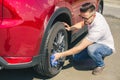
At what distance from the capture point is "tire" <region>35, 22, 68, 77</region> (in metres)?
4.58

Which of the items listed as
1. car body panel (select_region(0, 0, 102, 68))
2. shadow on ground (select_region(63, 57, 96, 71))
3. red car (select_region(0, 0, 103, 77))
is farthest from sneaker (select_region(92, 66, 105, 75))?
car body panel (select_region(0, 0, 102, 68))

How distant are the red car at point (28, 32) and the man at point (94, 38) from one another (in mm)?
336

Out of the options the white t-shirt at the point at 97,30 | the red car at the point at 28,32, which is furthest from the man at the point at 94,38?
the red car at the point at 28,32

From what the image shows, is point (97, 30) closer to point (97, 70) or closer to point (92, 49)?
point (92, 49)

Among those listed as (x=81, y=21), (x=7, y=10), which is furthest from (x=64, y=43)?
(x=7, y=10)

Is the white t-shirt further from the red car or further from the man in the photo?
the red car

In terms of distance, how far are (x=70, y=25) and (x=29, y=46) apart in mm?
1284

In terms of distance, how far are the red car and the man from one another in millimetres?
336

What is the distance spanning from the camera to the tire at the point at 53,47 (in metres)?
4.58

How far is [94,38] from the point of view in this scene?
16.2 ft

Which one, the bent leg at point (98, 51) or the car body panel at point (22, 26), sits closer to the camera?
the car body panel at point (22, 26)

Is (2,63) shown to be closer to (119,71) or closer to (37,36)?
(37,36)

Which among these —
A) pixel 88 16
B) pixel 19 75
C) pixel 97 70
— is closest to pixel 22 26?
pixel 88 16

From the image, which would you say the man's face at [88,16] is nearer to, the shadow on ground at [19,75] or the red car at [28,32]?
the red car at [28,32]
